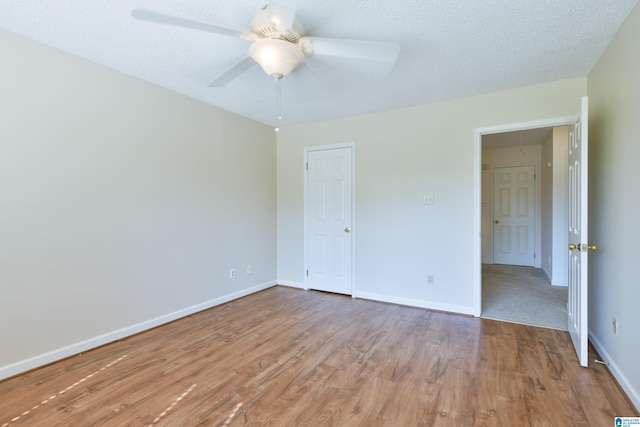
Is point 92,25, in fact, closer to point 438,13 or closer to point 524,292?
point 438,13

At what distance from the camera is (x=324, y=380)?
207 cm

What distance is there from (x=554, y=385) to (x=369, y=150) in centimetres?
284

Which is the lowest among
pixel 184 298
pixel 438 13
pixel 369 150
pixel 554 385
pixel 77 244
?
pixel 554 385

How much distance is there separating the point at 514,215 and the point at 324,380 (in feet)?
18.7

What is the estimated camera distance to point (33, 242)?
86.5 inches

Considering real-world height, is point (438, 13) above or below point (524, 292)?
above

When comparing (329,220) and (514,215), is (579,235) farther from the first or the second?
(514,215)

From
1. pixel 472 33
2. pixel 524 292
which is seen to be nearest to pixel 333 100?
pixel 472 33

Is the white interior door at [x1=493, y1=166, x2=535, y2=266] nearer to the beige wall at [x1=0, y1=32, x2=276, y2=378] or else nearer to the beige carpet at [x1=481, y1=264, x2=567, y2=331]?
the beige carpet at [x1=481, y1=264, x2=567, y2=331]

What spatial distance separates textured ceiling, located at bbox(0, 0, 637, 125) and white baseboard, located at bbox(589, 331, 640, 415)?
2260 millimetres

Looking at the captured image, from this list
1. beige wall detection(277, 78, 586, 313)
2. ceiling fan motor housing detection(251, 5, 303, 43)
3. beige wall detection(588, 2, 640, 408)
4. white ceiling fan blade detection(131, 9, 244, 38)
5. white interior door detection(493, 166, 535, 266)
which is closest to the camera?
white ceiling fan blade detection(131, 9, 244, 38)

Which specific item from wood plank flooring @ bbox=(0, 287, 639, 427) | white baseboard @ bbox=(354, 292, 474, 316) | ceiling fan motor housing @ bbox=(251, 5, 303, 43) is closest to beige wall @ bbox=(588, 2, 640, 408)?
wood plank flooring @ bbox=(0, 287, 639, 427)

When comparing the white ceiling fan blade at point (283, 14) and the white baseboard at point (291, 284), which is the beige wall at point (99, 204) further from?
the white ceiling fan blade at point (283, 14)

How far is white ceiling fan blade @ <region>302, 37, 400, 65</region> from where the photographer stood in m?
1.72
